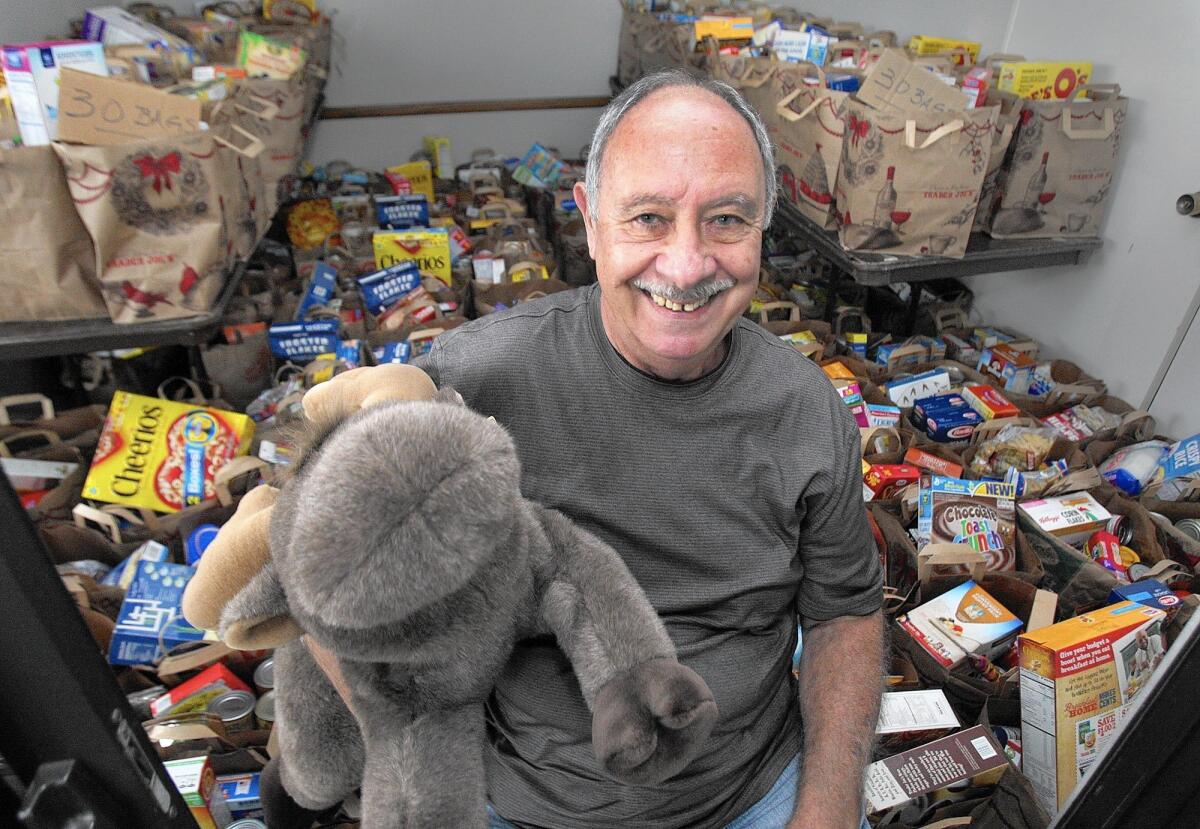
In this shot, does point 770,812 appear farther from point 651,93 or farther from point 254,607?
point 651,93

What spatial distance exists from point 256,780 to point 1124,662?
1.69 metres

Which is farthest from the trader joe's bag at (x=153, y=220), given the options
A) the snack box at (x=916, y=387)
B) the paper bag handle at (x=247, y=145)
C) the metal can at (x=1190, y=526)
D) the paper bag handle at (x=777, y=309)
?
the metal can at (x=1190, y=526)

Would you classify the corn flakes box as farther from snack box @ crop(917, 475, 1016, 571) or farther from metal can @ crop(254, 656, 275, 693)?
snack box @ crop(917, 475, 1016, 571)

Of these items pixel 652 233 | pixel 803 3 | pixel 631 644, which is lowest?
pixel 631 644

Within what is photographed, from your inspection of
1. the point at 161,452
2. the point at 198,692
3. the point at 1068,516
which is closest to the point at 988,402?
the point at 1068,516

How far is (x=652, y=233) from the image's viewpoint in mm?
976

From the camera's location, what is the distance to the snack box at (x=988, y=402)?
223cm

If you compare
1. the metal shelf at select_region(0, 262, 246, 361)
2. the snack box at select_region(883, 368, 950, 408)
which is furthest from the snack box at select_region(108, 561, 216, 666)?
the snack box at select_region(883, 368, 950, 408)

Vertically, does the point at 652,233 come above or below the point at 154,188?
above

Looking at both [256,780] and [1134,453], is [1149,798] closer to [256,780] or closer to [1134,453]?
[256,780]

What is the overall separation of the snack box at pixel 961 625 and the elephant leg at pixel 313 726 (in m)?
1.22

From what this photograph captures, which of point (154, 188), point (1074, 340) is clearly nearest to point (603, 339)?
point (154, 188)

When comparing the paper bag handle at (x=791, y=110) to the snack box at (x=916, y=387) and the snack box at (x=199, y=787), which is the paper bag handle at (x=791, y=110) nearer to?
the snack box at (x=916, y=387)

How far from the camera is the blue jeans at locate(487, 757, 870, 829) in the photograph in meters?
1.03
